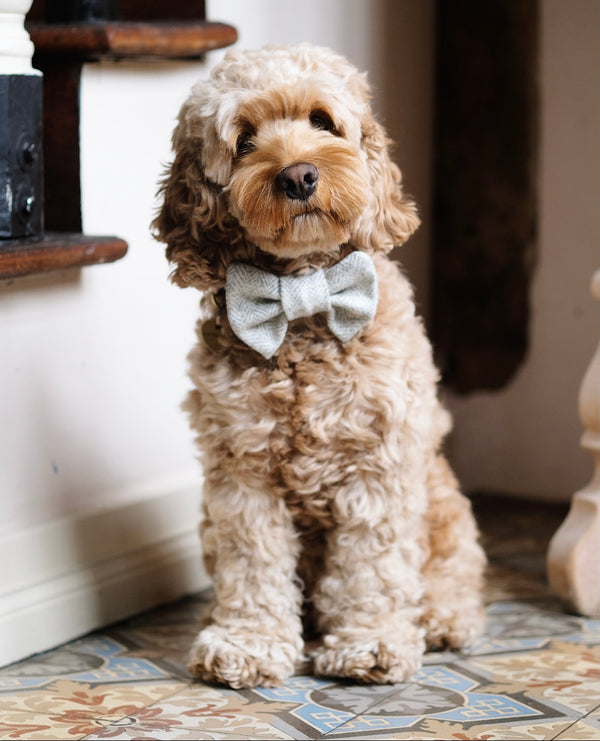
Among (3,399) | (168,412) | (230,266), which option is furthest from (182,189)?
(168,412)

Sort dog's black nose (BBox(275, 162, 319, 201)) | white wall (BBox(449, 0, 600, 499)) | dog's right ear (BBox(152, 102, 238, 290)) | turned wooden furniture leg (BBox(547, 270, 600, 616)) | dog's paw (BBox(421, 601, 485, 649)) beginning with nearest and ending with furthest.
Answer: dog's black nose (BBox(275, 162, 319, 201)) < dog's right ear (BBox(152, 102, 238, 290)) < dog's paw (BBox(421, 601, 485, 649)) < turned wooden furniture leg (BBox(547, 270, 600, 616)) < white wall (BBox(449, 0, 600, 499))

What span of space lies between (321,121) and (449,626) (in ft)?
2.97

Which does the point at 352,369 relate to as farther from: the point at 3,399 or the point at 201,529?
the point at 3,399

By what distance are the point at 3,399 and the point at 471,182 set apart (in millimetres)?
1466

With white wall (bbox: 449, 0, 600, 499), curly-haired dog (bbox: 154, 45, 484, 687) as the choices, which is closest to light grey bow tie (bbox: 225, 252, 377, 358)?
curly-haired dog (bbox: 154, 45, 484, 687)

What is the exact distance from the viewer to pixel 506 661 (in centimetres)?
204

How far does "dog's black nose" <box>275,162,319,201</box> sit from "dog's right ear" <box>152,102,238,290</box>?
0.49 ft

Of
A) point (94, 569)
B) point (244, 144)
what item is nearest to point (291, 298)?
point (244, 144)

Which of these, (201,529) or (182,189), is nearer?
(182,189)

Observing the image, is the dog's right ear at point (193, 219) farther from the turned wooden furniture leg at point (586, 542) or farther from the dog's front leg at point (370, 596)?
the turned wooden furniture leg at point (586, 542)

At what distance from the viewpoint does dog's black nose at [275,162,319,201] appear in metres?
1.72

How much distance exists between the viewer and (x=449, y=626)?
81.6 inches

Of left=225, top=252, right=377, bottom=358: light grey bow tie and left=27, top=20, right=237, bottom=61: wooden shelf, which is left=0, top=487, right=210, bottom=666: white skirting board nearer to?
left=225, top=252, right=377, bottom=358: light grey bow tie

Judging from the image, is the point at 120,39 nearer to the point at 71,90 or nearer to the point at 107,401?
the point at 71,90
